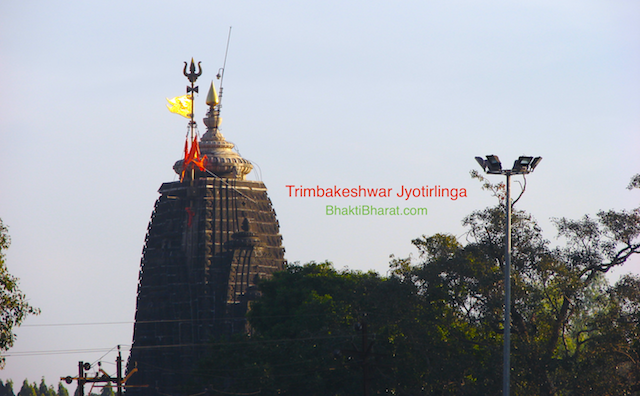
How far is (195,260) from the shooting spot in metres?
98.2

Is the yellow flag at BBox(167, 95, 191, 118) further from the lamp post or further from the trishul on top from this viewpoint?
the lamp post

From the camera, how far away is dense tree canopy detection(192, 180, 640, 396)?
154 ft

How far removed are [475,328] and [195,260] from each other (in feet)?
166

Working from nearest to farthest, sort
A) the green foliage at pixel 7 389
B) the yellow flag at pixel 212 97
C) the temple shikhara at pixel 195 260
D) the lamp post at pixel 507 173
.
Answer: the lamp post at pixel 507 173 < the temple shikhara at pixel 195 260 < the yellow flag at pixel 212 97 < the green foliage at pixel 7 389

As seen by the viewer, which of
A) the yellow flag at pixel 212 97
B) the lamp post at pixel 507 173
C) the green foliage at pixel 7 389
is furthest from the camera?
the green foliage at pixel 7 389

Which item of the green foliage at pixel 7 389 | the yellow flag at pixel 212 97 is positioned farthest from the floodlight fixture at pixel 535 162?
the green foliage at pixel 7 389

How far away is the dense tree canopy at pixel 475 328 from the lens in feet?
154

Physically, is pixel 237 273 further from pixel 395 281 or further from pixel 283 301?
pixel 395 281

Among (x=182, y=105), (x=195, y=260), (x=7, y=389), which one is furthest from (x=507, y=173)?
(x=7, y=389)

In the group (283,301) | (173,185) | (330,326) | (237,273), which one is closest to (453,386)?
(330,326)

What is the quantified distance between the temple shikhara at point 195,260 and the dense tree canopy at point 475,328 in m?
35.9

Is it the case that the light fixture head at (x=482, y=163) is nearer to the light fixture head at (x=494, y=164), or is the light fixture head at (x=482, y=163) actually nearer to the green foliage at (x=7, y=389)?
the light fixture head at (x=494, y=164)

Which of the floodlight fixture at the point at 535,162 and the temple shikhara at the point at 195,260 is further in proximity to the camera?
the temple shikhara at the point at 195,260

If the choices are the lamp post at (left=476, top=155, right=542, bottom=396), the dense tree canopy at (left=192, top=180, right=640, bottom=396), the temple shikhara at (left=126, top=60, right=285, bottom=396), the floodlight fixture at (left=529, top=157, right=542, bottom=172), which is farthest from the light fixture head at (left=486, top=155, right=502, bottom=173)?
the temple shikhara at (left=126, top=60, right=285, bottom=396)
